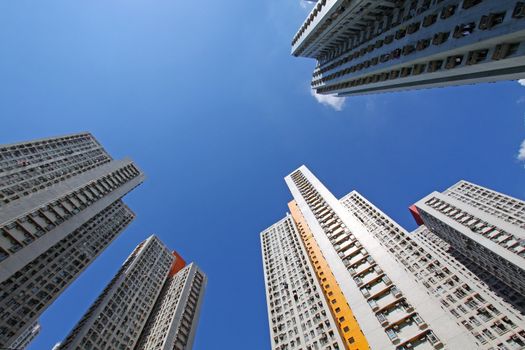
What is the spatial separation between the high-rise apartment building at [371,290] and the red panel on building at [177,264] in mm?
42271

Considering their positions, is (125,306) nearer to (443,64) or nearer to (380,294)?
(380,294)

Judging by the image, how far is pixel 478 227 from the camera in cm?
7888

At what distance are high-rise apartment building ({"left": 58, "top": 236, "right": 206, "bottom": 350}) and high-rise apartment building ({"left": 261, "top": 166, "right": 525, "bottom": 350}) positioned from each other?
23.4 metres

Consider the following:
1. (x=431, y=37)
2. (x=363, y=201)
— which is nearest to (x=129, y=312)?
(x=363, y=201)

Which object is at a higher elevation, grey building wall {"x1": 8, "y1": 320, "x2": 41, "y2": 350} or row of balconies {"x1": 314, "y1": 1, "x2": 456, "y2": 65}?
grey building wall {"x1": 8, "y1": 320, "x2": 41, "y2": 350}

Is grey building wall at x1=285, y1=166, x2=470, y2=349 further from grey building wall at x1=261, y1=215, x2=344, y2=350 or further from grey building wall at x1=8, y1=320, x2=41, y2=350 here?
grey building wall at x1=8, y1=320, x2=41, y2=350

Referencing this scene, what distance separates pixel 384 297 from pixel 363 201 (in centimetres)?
7472

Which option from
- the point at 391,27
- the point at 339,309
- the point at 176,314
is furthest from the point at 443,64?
the point at 176,314

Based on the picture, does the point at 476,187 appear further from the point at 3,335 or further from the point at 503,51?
the point at 3,335

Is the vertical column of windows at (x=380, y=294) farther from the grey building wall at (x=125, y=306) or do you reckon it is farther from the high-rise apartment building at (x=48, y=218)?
the grey building wall at (x=125, y=306)

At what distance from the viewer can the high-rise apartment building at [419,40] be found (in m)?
19.2

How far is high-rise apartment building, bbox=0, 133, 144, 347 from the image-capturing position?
36.7m

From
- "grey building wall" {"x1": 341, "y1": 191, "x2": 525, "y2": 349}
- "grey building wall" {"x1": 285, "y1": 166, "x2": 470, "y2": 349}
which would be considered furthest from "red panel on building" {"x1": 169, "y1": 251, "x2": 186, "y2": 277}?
"grey building wall" {"x1": 285, "y1": 166, "x2": 470, "y2": 349}

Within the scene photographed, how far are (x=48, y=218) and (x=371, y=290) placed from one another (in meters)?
42.3
